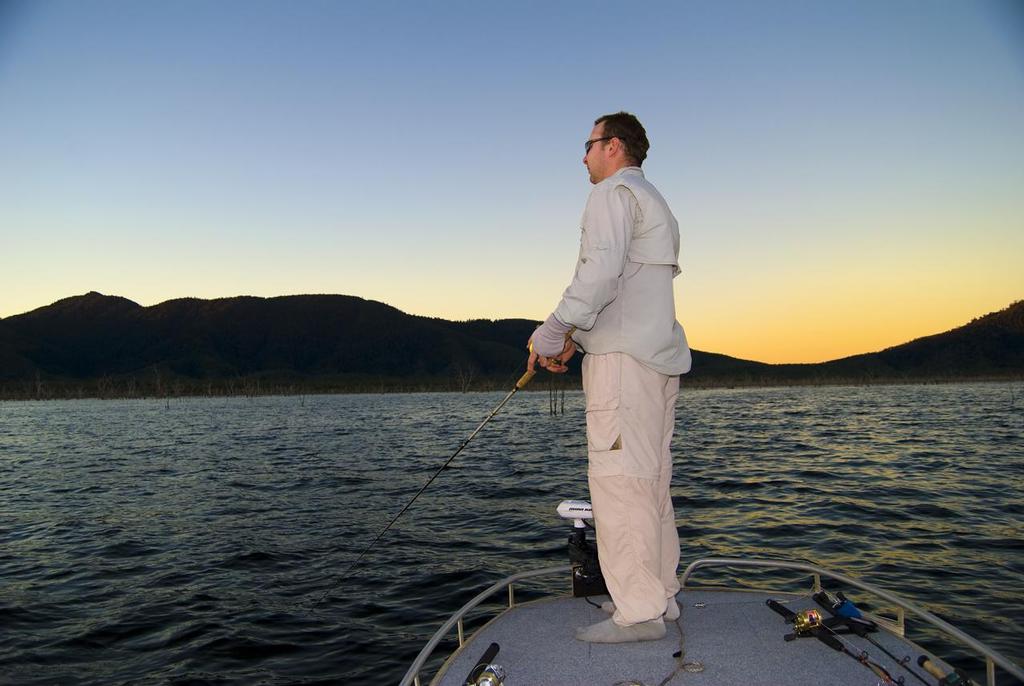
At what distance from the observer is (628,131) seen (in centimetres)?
438

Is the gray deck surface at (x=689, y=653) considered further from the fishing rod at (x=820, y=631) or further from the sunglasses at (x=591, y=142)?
the sunglasses at (x=591, y=142)

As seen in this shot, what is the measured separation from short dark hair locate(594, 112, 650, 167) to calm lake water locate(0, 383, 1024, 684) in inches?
212

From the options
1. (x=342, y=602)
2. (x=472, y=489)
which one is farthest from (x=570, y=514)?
(x=472, y=489)

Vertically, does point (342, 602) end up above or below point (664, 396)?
below

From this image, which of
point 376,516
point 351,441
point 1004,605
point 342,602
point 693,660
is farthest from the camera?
point 351,441

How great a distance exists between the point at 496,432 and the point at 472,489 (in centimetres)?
2418

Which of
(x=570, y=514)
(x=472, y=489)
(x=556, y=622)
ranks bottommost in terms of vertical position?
(x=472, y=489)

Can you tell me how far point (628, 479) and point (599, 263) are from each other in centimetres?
126

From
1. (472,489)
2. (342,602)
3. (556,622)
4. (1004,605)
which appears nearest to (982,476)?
(1004,605)

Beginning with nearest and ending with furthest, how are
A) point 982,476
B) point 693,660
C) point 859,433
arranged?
point 693,660
point 982,476
point 859,433

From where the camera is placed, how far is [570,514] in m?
5.16

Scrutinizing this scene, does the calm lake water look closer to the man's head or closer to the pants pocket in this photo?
the pants pocket

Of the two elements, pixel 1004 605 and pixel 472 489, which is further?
pixel 472 489

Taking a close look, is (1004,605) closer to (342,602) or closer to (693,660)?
(693,660)
